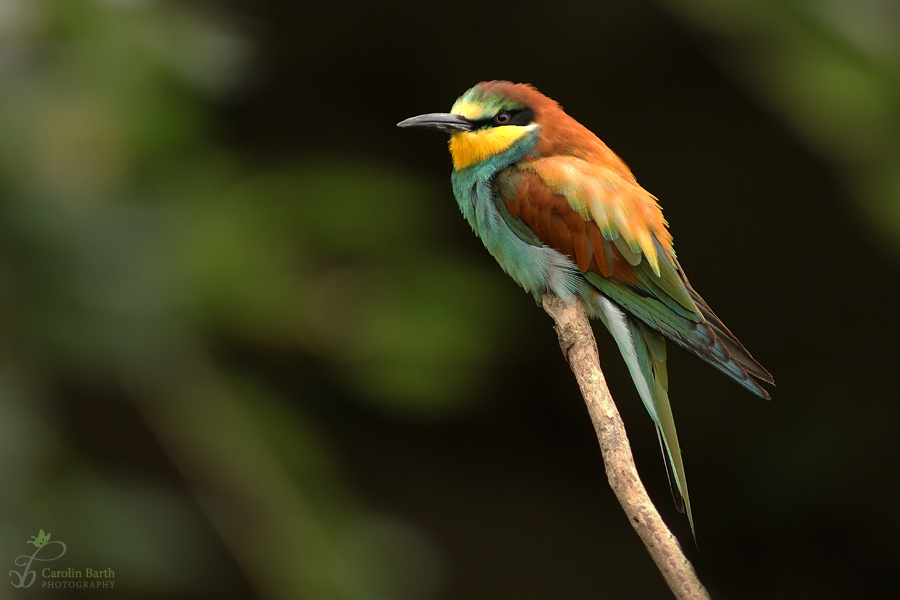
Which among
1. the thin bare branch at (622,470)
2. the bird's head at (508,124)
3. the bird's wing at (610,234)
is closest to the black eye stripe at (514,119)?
the bird's head at (508,124)

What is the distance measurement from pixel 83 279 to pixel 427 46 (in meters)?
2.44

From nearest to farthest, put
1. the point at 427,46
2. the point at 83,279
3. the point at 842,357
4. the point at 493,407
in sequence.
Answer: the point at 83,279 < the point at 842,357 < the point at 427,46 < the point at 493,407

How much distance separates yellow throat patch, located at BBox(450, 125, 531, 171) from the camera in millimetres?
2105

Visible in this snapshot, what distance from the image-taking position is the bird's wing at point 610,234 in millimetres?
1954

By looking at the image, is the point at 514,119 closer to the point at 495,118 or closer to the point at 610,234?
the point at 495,118

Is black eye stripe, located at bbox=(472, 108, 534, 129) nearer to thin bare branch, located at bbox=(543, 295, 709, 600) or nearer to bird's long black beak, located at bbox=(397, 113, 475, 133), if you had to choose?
bird's long black beak, located at bbox=(397, 113, 475, 133)

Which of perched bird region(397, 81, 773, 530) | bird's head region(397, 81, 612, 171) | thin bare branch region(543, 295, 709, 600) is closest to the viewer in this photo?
thin bare branch region(543, 295, 709, 600)

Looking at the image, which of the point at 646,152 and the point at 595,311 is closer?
the point at 595,311

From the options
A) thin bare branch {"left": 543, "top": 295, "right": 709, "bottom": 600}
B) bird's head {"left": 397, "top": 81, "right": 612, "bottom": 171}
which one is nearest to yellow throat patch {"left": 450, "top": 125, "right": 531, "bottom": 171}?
bird's head {"left": 397, "top": 81, "right": 612, "bottom": 171}

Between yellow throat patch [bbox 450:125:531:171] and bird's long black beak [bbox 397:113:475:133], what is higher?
bird's long black beak [bbox 397:113:475:133]

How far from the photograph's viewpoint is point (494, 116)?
6.94 ft

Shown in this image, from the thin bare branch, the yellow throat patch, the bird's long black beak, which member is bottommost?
the thin bare branch

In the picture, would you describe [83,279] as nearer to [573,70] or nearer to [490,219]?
[490,219]

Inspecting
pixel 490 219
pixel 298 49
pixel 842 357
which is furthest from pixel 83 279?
pixel 842 357
